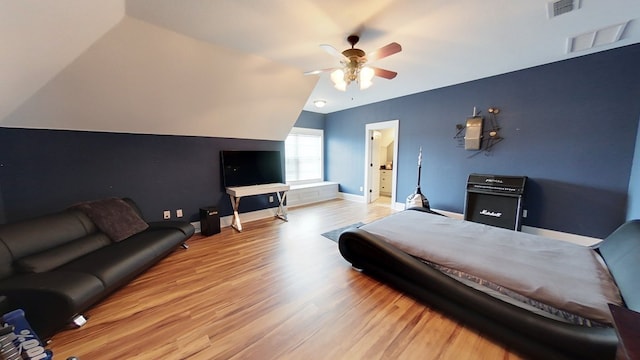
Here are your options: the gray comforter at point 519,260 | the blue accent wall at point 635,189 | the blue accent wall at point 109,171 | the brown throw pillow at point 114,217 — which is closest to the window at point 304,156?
the blue accent wall at point 109,171

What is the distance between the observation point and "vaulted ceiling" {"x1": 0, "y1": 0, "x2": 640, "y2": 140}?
Answer: 1.92 m

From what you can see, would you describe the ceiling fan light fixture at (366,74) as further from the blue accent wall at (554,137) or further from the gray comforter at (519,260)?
the blue accent wall at (554,137)

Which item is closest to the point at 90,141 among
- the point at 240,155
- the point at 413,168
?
the point at 240,155

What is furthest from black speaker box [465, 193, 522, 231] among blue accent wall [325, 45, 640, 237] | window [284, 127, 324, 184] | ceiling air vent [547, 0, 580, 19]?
window [284, 127, 324, 184]

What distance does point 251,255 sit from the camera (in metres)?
2.92

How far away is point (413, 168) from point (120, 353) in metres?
5.02

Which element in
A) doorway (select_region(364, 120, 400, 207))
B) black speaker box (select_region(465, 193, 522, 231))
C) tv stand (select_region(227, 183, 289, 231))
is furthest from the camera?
doorway (select_region(364, 120, 400, 207))

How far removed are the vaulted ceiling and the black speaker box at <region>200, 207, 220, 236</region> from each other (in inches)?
51.7

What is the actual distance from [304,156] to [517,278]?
5.25 m

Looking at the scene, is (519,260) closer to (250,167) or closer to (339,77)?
(339,77)

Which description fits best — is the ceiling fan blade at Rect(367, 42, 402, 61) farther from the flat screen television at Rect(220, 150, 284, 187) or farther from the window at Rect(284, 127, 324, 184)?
the window at Rect(284, 127, 324, 184)

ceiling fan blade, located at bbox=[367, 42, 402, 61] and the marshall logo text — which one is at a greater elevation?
ceiling fan blade, located at bbox=[367, 42, 402, 61]

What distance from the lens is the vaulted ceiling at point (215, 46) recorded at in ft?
6.28

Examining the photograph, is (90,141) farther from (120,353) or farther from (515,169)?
(515,169)
